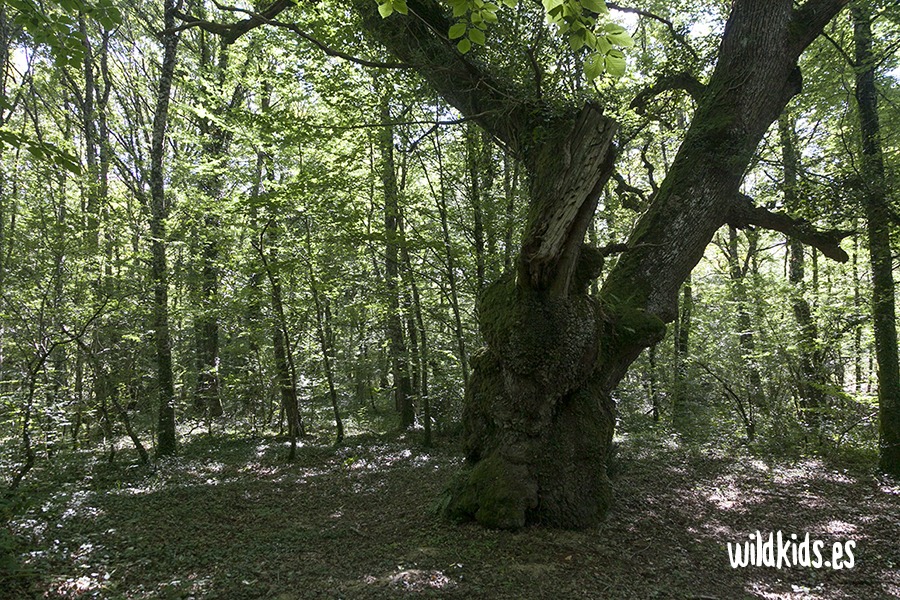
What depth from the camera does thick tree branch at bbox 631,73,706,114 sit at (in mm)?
6227

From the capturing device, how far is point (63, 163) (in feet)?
9.21

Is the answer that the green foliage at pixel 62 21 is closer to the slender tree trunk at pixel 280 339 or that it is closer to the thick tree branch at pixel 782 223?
the slender tree trunk at pixel 280 339

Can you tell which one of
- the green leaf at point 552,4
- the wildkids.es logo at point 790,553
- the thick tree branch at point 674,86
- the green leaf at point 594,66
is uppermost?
the thick tree branch at point 674,86

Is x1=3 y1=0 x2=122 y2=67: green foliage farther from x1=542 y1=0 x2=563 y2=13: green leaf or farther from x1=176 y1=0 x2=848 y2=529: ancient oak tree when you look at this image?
x1=542 y1=0 x2=563 y2=13: green leaf

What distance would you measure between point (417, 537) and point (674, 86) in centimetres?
645

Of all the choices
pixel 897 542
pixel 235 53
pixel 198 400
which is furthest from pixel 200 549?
pixel 235 53

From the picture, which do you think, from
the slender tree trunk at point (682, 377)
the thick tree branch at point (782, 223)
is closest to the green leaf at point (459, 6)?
the thick tree branch at point (782, 223)

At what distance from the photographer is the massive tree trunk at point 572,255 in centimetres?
455

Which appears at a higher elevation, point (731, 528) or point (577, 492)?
point (577, 492)

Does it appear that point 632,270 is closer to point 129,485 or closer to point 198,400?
point 129,485

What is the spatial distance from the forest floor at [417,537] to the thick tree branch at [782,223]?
3.09 m

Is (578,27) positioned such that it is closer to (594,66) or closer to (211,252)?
(594,66)

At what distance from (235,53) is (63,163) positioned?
11.1 meters

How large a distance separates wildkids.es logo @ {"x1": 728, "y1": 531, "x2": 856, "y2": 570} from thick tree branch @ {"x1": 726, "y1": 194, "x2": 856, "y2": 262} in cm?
353
